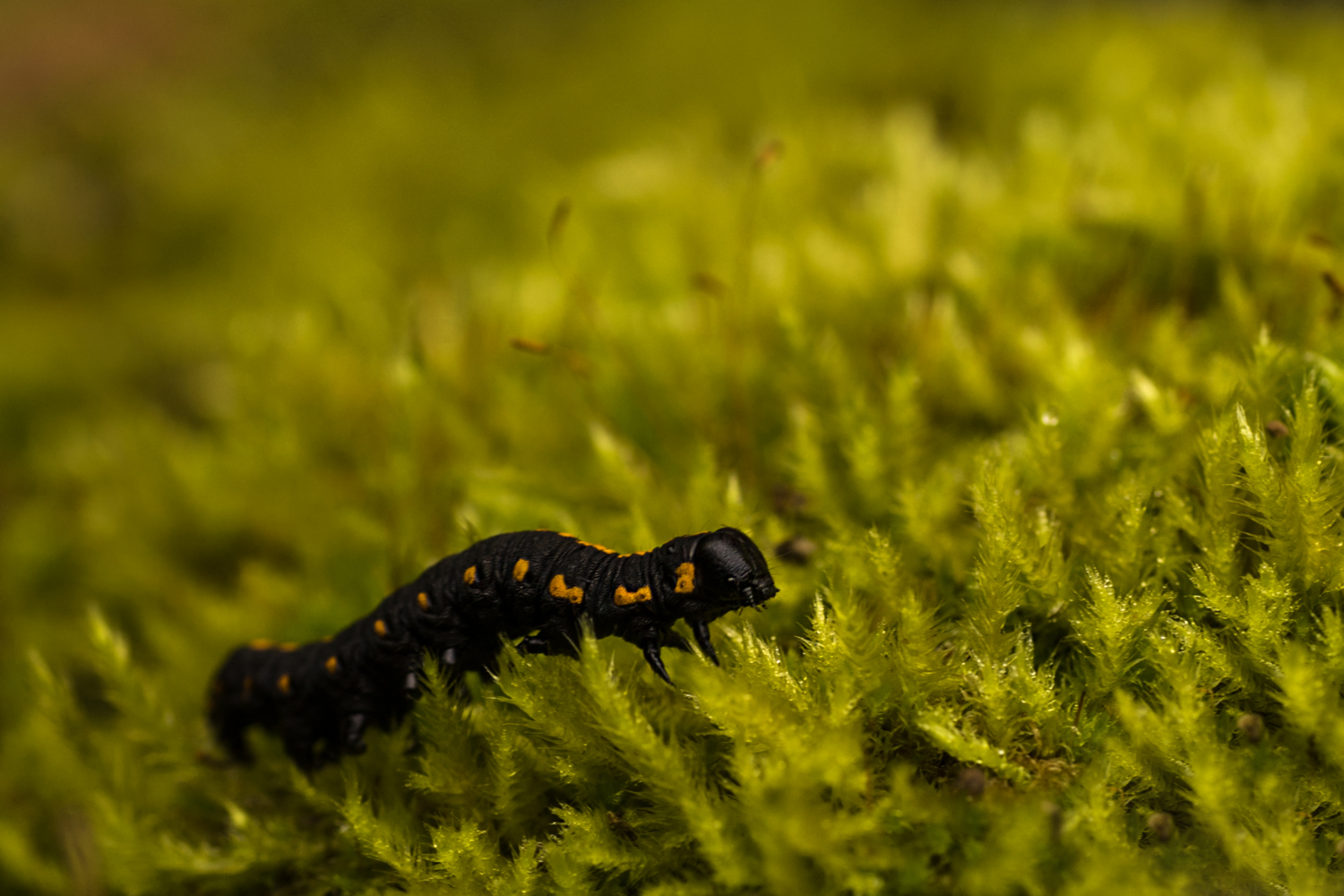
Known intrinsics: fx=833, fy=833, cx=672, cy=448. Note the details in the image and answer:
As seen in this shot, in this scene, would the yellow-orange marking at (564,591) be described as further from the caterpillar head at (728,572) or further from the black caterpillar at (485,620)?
the caterpillar head at (728,572)

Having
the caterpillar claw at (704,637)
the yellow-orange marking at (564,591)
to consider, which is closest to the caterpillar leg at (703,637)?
the caterpillar claw at (704,637)

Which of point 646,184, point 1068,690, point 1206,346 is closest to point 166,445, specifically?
point 646,184

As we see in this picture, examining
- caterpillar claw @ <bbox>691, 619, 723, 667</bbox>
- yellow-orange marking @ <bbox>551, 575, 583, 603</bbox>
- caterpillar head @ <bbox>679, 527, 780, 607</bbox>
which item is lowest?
caterpillar claw @ <bbox>691, 619, 723, 667</bbox>

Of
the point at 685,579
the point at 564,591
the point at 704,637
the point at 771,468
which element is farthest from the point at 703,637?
the point at 771,468

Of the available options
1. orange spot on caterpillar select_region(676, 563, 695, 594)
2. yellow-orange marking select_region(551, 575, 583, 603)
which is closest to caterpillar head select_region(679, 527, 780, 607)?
orange spot on caterpillar select_region(676, 563, 695, 594)

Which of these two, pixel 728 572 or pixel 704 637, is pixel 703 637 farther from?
pixel 728 572

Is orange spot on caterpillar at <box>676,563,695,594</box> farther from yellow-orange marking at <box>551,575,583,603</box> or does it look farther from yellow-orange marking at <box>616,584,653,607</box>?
Answer: yellow-orange marking at <box>551,575,583,603</box>
